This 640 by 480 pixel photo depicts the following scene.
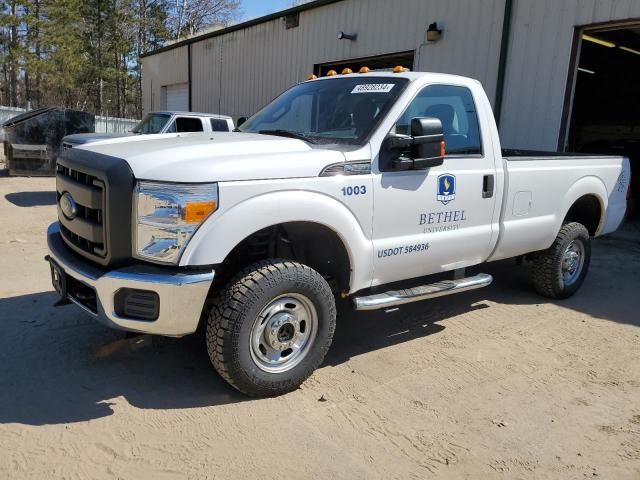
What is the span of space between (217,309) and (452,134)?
7.88 ft

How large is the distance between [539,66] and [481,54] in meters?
1.19

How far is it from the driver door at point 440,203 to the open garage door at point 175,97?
1789 cm

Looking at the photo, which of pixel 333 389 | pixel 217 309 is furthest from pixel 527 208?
pixel 217 309

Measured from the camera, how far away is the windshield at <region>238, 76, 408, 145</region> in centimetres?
389

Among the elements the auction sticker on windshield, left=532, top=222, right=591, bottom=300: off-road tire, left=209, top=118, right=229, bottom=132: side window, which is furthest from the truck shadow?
left=209, top=118, right=229, bottom=132: side window

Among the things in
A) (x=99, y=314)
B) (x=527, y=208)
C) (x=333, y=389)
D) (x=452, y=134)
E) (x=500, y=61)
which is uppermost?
(x=500, y=61)

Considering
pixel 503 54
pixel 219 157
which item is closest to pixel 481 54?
pixel 503 54

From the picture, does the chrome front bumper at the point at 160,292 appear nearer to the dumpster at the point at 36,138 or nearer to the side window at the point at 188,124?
the side window at the point at 188,124

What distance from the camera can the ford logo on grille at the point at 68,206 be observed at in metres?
3.39

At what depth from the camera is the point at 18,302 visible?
192 inches

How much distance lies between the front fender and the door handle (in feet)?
4.37

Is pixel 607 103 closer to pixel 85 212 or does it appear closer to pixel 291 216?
pixel 291 216

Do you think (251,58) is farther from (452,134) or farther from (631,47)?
(452,134)

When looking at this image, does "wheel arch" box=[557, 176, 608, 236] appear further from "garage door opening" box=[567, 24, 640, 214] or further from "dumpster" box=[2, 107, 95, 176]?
"dumpster" box=[2, 107, 95, 176]
